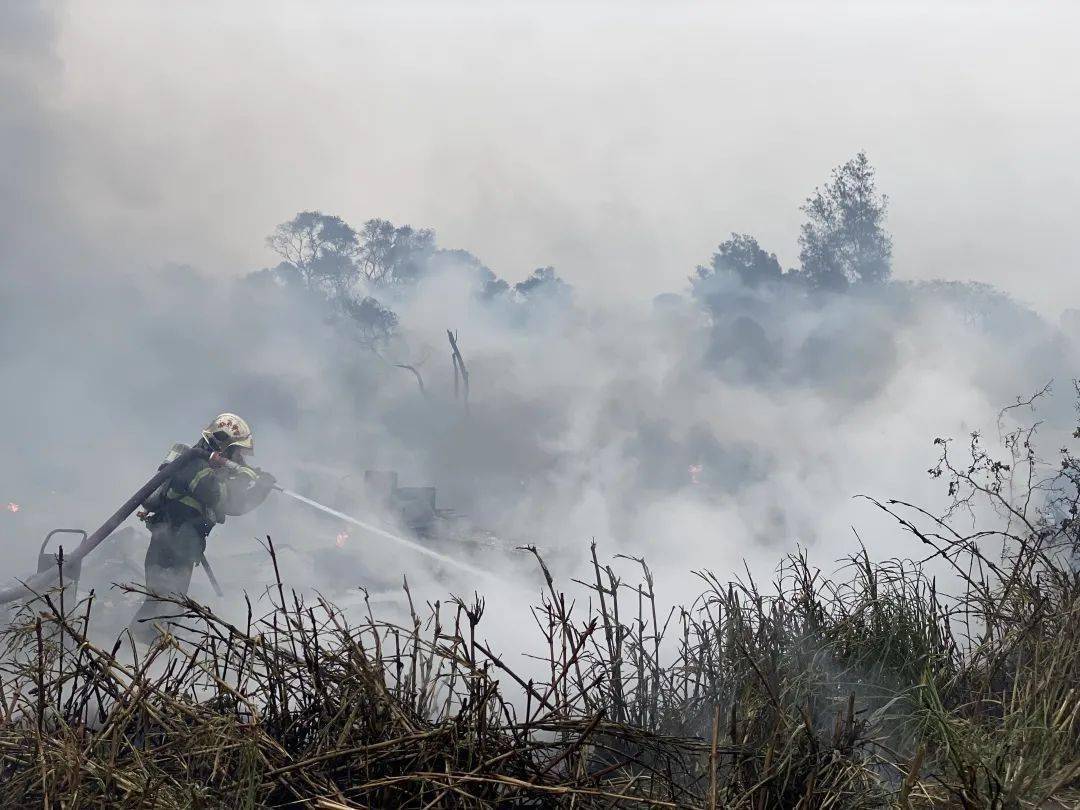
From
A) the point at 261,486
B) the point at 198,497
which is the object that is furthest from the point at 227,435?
the point at 198,497

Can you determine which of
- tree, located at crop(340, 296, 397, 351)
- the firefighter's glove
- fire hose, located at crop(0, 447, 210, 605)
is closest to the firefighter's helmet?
fire hose, located at crop(0, 447, 210, 605)

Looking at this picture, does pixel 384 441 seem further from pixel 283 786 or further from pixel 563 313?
pixel 283 786

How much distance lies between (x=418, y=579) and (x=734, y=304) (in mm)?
15354

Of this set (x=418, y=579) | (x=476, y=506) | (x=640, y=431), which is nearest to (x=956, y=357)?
(x=640, y=431)

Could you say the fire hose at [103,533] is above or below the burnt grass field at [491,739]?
above

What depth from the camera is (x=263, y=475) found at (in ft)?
23.6

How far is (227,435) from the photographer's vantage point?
23.3ft

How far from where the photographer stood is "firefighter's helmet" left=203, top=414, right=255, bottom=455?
710cm

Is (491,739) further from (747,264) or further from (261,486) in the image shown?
(747,264)

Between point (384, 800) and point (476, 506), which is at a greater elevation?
point (476, 506)

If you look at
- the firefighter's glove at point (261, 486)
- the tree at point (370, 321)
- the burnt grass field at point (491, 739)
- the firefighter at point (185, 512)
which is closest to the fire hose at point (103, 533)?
the firefighter at point (185, 512)

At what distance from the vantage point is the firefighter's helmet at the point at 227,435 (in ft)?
23.3

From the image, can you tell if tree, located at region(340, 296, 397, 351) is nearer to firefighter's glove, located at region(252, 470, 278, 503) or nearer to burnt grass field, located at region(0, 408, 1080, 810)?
firefighter's glove, located at region(252, 470, 278, 503)

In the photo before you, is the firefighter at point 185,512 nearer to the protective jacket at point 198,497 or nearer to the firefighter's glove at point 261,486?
the protective jacket at point 198,497
